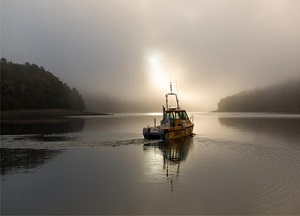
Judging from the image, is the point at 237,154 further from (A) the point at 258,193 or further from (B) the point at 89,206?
(B) the point at 89,206

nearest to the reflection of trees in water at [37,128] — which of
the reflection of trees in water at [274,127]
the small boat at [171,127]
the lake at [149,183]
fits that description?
the small boat at [171,127]

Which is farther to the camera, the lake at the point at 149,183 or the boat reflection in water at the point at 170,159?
the boat reflection in water at the point at 170,159

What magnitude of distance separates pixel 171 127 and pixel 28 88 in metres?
143

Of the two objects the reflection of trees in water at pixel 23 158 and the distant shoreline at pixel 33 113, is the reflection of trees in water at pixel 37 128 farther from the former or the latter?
the distant shoreline at pixel 33 113

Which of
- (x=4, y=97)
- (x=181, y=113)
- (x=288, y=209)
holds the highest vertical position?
(x=4, y=97)

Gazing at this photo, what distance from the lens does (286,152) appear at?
119 ft

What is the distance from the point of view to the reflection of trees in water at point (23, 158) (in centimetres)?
2652

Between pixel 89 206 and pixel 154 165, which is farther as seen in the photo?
pixel 154 165

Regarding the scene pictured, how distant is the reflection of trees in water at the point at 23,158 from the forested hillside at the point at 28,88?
124 metres

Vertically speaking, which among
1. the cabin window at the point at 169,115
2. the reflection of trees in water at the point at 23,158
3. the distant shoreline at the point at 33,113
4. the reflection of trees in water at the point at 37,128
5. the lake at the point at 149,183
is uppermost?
the distant shoreline at the point at 33,113

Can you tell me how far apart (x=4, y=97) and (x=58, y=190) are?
149444 millimetres

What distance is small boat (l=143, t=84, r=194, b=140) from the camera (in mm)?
47994

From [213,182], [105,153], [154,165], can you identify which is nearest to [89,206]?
[213,182]

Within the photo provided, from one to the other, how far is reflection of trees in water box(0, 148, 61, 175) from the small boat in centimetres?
1663
